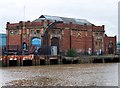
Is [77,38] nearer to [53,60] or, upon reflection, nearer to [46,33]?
[46,33]

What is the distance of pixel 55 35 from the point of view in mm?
75250

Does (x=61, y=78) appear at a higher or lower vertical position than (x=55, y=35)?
lower

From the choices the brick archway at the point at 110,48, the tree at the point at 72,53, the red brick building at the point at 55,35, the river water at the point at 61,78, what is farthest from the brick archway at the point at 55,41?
the river water at the point at 61,78

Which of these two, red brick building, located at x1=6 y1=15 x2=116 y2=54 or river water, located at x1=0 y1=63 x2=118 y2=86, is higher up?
red brick building, located at x1=6 y1=15 x2=116 y2=54

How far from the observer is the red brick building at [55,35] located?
73.8 meters

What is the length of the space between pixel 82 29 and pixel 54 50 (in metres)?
11.6

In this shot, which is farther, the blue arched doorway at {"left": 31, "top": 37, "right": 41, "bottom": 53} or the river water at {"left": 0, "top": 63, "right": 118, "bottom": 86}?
the blue arched doorway at {"left": 31, "top": 37, "right": 41, "bottom": 53}

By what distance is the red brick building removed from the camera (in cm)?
7375

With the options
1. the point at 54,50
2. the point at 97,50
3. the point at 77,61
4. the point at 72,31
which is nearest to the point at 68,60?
the point at 77,61

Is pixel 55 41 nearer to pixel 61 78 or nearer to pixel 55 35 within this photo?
pixel 55 35

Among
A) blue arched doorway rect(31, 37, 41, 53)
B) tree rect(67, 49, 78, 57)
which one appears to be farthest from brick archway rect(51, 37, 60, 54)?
blue arched doorway rect(31, 37, 41, 53)

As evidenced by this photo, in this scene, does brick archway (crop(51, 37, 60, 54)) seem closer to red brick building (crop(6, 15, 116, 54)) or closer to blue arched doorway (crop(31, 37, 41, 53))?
red brick building (crop(6, 15, 116, 54))

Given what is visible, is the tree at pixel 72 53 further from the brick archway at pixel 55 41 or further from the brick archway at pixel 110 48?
the brick archway at pixel 110 48

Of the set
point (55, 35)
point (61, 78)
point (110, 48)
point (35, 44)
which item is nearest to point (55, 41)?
point (55, 35)
